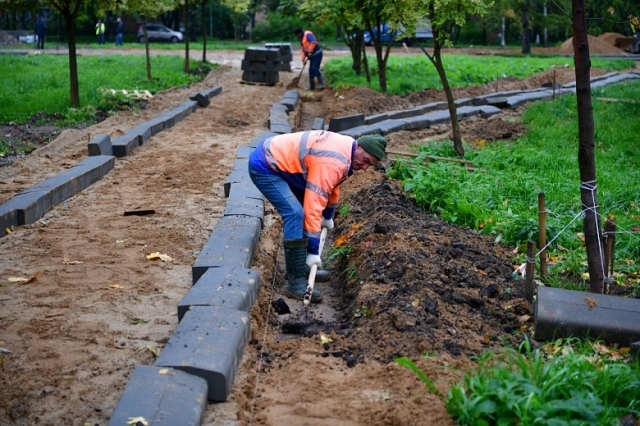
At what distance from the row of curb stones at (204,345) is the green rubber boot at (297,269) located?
34cm

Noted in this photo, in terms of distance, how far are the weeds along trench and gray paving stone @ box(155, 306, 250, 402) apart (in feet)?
2.60

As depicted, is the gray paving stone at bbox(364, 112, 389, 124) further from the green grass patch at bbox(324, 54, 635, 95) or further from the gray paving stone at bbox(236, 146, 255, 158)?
the green grass patch at bbox(324, 54, 635, 95)

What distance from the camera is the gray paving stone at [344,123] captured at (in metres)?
13.4

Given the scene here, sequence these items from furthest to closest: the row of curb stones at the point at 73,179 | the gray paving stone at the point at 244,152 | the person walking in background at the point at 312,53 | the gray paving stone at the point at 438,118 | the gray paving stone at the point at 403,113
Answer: the person walking in background at the point at 312,53 < the gray paving stone at the point at 403,113 < the gray paving stone at the point at 438,118 < the gray paving stone at the point at 244,152 < the row of curb stones at the point at 73,179

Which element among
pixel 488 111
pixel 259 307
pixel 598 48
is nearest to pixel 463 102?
pixel 488 111

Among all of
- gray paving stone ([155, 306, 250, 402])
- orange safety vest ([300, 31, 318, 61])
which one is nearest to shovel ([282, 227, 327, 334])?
gray paving stone ([155, 306, 250, 402])

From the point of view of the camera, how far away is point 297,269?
22.5 ft

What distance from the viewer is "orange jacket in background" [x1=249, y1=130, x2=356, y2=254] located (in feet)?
20.9

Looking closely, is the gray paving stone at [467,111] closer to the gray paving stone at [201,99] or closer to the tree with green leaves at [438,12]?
the tree with green leaves at [438,12]

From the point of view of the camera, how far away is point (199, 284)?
5672 mm

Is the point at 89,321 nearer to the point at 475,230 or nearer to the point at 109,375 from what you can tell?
the point at 109,375

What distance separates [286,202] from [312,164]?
453mm

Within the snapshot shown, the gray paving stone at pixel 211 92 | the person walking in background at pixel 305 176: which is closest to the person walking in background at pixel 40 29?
the gray paving stone at pixel 211 92

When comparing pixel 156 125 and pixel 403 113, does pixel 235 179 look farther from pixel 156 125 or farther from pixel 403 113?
pixel 403 113
